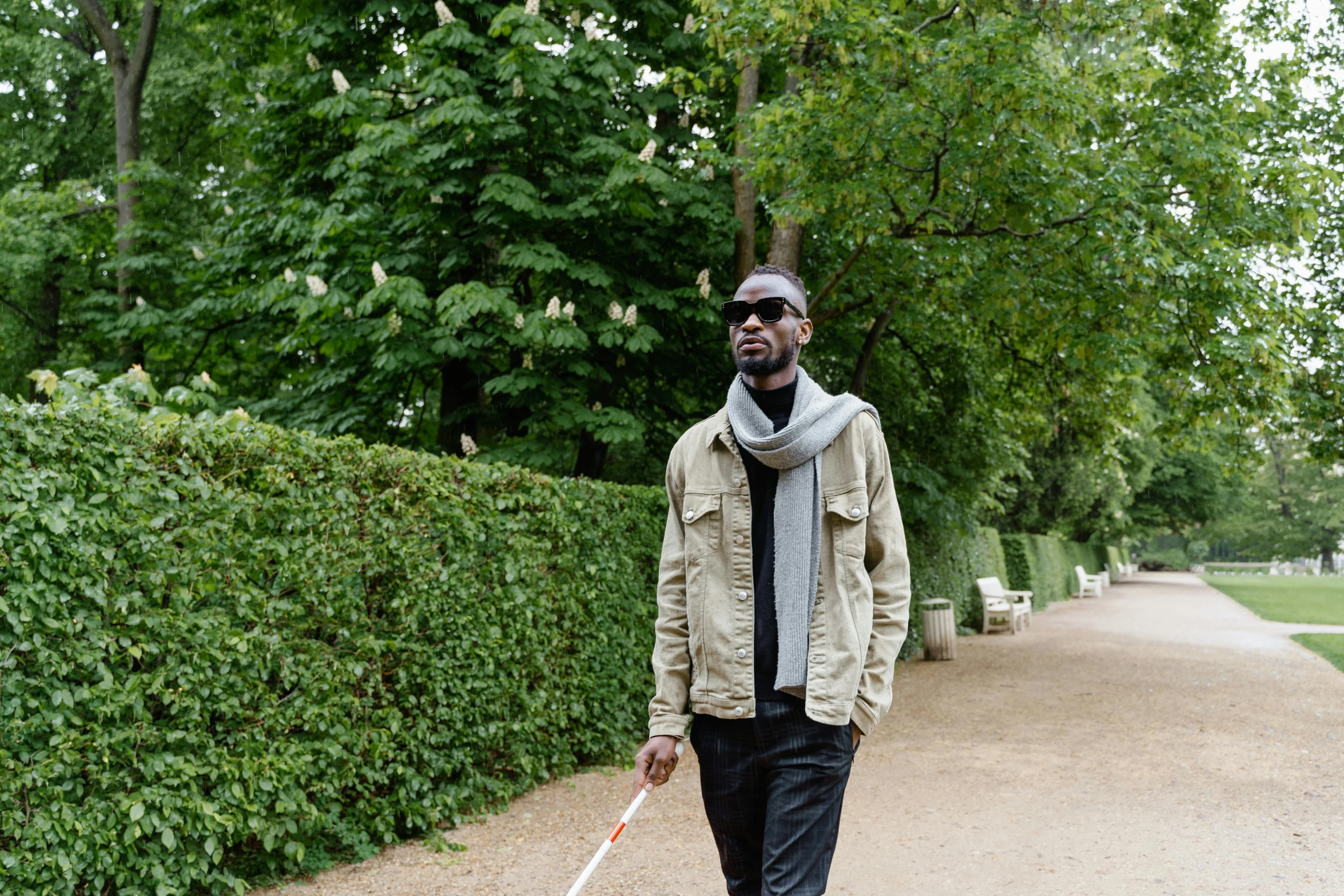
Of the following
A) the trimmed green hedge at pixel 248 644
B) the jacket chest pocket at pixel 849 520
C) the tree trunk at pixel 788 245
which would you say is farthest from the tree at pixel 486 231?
the jacket chest pocket at pixel 849 520

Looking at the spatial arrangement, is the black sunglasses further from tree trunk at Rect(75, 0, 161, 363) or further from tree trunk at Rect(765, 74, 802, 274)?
tree trunk at Rect(75, 0, 161, 363)

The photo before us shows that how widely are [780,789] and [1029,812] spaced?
5133 mm

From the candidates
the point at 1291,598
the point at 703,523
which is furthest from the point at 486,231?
the point at 1291,598

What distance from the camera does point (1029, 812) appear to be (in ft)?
23.3

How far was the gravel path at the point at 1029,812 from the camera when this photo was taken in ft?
18.6

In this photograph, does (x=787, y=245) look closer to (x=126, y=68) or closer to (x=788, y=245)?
(x=788, y=245)

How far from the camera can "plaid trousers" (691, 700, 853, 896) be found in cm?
263

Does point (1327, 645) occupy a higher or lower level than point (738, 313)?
lower

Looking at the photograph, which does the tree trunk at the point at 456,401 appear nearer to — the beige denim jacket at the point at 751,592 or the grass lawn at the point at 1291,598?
the beige denim jacket at the point at 751,592

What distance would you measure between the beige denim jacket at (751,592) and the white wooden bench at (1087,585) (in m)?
33.5

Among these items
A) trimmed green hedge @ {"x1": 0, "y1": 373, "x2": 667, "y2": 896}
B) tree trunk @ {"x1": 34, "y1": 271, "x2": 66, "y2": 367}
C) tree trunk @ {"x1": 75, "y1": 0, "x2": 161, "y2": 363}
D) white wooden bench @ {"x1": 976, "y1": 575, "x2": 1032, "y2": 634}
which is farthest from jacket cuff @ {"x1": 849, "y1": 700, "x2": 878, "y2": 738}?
white wooden bench @ {"x1": 976, "y1": 575, "x2": 1032, "y2": 634}

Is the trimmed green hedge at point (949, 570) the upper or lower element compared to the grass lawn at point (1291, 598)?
upper

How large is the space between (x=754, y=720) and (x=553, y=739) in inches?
213

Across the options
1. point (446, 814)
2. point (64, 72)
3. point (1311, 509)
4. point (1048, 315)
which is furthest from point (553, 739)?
point (1311, 509)
